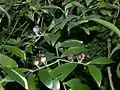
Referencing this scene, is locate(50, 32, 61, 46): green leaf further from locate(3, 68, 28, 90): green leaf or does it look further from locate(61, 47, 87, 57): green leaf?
locate(3, 68, 28, 90): green leaf

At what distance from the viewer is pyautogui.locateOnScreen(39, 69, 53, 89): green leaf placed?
1.79 ft

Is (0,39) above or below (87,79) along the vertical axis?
above

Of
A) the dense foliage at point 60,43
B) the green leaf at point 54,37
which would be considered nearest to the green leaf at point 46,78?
the dense foliage at point 60,43

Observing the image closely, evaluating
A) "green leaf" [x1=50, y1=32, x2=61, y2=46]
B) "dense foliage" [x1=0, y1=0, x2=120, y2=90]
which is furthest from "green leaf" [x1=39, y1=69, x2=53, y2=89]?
"green leaf" [x1=50, y1=32, x2=61, y2=46]

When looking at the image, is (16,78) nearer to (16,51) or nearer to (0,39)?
(16,51)

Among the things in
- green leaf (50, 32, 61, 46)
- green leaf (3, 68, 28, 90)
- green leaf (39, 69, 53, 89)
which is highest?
green leaf (50, 32, 61, 46)

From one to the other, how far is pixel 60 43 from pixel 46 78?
147mm

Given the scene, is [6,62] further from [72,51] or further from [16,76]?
[72,51]

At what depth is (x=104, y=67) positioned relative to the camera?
2.82 ft

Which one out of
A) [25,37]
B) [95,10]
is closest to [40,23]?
[25,37]

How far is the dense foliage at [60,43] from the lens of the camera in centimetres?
57

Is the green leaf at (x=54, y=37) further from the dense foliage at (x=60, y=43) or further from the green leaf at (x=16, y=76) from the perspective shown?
the green leaf at (x=16, y=76)

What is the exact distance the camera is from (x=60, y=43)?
26.8 inches

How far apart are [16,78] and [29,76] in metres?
0.06
